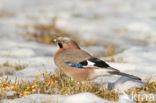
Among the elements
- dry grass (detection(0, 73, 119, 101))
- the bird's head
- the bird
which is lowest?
dry grass (detection(0, 73, 119, 101))

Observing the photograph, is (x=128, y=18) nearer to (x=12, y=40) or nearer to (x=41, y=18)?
(x=41, y=18)

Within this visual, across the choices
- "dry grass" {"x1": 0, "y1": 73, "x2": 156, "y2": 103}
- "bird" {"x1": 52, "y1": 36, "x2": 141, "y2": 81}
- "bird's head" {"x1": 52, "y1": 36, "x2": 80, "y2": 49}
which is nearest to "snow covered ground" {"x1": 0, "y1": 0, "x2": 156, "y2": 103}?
"dry grass" {"x1": 0, "y1": 73, "x2": 156, "y2": 103}

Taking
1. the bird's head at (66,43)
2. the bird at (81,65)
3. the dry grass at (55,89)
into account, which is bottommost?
the dry grass at (55,89)

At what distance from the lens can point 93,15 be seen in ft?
52.7

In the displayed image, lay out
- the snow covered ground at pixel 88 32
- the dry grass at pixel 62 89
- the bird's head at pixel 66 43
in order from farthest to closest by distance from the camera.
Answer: the snow covered ground at pixel 88 32 < the bird's head at pixel 66 43 < the dry grass at pixel 62 89

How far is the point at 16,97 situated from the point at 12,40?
22.3 feet

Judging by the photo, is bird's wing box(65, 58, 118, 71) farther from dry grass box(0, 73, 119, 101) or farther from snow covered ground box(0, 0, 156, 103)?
snow covered ground box(0, 0, 156, 103)

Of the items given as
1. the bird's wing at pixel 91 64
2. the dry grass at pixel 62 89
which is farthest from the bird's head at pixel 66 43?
the dry grass at pixel 62 89

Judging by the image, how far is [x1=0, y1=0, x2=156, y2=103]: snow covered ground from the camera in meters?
6.63

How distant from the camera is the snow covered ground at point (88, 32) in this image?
6633mm

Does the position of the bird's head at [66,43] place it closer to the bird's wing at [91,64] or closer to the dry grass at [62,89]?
the bird's wing at [91,64]

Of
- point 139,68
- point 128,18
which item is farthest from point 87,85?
point 128,18

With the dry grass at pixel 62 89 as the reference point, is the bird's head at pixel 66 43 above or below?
above

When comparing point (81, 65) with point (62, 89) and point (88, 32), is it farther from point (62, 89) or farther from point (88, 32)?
point (88, 32)
